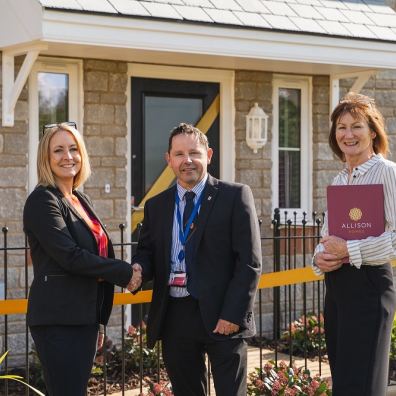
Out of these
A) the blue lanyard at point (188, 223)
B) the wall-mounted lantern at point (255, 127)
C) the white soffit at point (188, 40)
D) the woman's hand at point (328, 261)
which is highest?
the white soffit at point (188, 40)

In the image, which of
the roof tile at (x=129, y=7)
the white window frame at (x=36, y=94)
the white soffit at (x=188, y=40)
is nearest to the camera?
the white soffit at (x=188, y=40)

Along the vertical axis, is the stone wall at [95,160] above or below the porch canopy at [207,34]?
below

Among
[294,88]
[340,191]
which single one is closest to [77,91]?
[294,88]

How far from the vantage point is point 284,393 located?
599cm

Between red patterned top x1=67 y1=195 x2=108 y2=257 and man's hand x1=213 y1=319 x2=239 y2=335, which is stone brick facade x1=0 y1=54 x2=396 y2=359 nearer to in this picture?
red patterned top x1=67 y1=195 x2=108 y2=257

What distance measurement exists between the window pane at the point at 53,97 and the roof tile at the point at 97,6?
1.13 metres

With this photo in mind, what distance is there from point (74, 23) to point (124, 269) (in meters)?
3.18

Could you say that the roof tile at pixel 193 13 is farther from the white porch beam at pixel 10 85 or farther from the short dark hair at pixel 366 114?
the short dark hair at pixel 366 114

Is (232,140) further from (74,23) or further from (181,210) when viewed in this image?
(181,210)

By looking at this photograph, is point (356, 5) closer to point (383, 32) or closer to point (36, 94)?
point (383, 32)

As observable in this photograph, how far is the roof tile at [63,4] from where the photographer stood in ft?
23.3

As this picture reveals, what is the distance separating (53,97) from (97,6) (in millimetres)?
1274

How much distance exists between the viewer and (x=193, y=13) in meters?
7.98

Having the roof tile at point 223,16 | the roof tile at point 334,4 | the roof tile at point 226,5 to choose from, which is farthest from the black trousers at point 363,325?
the roof tile at point 334,4
